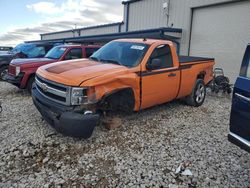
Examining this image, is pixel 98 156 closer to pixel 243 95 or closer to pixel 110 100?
pixel 110 100

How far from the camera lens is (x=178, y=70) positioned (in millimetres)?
6043

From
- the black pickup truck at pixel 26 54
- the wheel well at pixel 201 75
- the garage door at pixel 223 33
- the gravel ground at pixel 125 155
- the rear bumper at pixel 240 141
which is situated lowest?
the gravel ground at pixel 125 155

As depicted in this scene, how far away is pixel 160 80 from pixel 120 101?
1.28 m

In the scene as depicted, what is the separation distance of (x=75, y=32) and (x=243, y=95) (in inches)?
1035

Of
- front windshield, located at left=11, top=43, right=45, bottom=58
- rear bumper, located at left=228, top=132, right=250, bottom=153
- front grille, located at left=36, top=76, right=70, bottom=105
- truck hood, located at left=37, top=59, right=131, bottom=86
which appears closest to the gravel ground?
rear bumper, located at left=228, top=132, right=250, bottom=153

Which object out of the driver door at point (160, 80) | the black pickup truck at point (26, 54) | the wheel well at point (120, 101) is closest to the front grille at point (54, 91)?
the wheel well at point (120, 101)

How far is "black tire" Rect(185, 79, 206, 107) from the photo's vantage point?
712cm

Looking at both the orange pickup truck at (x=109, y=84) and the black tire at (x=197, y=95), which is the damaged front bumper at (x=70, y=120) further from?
the black tire at (x=197, y=95)

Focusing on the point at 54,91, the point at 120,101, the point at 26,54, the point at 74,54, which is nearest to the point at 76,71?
the point at 54,91

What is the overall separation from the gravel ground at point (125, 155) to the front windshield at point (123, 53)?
145cm

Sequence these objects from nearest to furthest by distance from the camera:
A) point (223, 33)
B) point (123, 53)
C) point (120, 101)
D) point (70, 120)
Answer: point (70, 120) → point (120, 101) → point (123, 53) → point (223, 33)

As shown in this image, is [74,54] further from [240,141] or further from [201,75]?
[240,141]

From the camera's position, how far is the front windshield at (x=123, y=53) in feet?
16.8

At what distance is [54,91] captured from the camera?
428 cm
